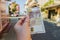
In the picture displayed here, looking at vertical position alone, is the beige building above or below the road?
above

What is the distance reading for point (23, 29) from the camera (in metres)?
0.81

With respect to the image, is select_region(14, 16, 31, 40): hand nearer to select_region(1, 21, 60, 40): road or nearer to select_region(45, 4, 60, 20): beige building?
select_region(1, 21, 60, 40): road

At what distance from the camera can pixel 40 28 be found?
826 millimetres

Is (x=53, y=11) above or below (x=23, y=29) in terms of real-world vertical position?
above

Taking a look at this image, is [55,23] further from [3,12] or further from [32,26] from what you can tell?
[3,12]

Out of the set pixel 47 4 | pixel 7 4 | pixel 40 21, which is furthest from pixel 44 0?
pixel 7 4

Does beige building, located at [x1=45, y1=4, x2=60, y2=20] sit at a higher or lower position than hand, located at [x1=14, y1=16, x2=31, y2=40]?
higher

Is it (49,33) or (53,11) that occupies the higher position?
(53,11)

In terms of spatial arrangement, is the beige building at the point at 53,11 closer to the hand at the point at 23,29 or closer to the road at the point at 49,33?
the road at the point at 49,33

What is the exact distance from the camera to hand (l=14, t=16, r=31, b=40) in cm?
81

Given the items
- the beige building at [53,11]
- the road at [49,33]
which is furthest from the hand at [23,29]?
the beige building at [53,11]

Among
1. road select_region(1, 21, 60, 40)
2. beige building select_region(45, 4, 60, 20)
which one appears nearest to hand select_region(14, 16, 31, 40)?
road select_region(1, 21, 60, 40)


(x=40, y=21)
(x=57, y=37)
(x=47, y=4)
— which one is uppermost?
(x=47, y=4)

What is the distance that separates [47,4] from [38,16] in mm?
106
